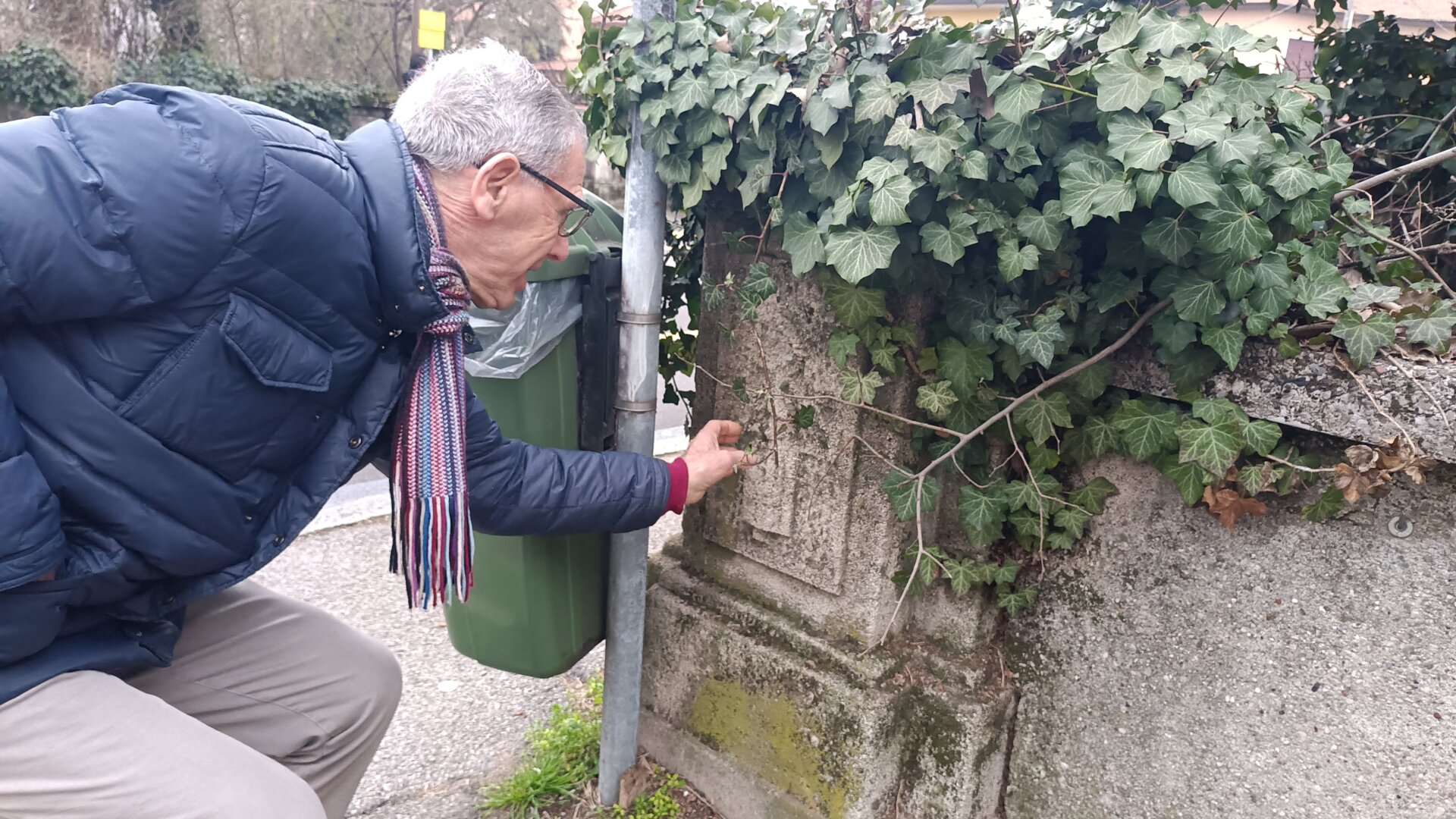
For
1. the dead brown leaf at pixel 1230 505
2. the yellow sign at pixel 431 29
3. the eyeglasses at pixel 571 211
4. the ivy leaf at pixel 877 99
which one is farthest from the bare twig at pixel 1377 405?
the yellow sign at pixel 431 29

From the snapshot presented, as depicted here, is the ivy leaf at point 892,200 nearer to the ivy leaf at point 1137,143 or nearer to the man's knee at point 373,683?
the ivy leaf at point 1137,143

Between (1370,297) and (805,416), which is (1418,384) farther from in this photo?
(805,416)

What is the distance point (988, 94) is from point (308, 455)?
125cm

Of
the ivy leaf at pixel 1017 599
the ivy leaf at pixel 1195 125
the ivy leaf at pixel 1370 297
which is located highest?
the ivy leaf at pixel 1195 125

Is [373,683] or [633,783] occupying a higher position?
[373,683]

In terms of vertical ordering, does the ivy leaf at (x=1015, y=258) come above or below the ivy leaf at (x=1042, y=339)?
above

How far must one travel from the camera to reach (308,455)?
5.12 feet

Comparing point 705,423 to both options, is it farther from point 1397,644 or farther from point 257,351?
point 1397,644

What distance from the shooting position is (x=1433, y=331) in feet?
4.84

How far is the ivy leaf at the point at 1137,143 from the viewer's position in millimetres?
1348

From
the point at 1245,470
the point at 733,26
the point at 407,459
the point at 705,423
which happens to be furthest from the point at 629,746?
the point at 733,26

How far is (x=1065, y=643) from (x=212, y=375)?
5.45 ft

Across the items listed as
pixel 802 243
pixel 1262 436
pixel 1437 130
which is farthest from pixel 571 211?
pixel 1437 130

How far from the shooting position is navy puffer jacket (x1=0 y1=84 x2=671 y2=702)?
4.05 ft
